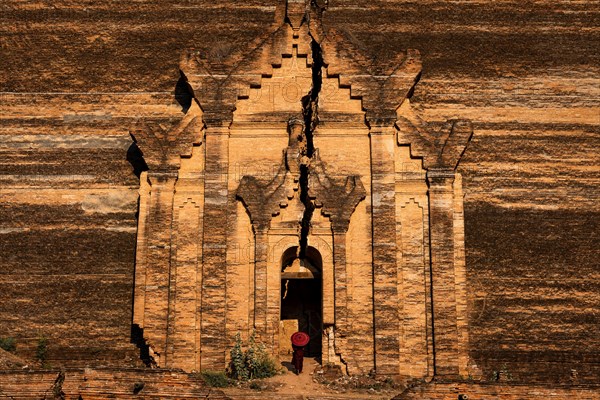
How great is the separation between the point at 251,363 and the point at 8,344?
19.2 ft

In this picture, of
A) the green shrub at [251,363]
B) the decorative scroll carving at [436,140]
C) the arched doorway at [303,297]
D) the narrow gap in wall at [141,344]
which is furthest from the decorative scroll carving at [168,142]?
A: the decorative scroll carving at [436,140]

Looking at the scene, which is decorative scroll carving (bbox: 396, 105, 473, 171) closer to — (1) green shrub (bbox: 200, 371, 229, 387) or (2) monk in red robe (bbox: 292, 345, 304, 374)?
(2) monk in red robe (bbox: 292, 345, 304, 374)

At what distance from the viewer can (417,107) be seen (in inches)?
1313

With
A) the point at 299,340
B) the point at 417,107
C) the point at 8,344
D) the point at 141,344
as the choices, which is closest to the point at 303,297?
the point at 299,340

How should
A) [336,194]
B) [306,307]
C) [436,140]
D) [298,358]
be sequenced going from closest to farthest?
[298,358]
[336,194]
[436,140]
[306,307]

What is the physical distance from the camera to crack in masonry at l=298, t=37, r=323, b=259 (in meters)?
28.2

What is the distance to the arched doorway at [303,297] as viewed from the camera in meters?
28.6

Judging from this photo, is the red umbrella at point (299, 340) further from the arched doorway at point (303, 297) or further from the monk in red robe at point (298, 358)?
the arched doorway at point (303, 297)

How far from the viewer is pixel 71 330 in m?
28.5

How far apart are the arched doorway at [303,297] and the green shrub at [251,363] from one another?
1922mm


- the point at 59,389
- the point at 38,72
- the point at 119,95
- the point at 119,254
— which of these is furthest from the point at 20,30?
the point at 59,389

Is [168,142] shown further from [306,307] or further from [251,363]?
[251,363]

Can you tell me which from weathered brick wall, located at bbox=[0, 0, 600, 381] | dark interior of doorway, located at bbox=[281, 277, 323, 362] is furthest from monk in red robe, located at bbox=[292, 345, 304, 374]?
weathered brick wall, located at bbox=[0, 0, 600, 381]

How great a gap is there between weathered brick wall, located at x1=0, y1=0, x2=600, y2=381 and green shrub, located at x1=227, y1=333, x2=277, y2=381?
3.20 metres
